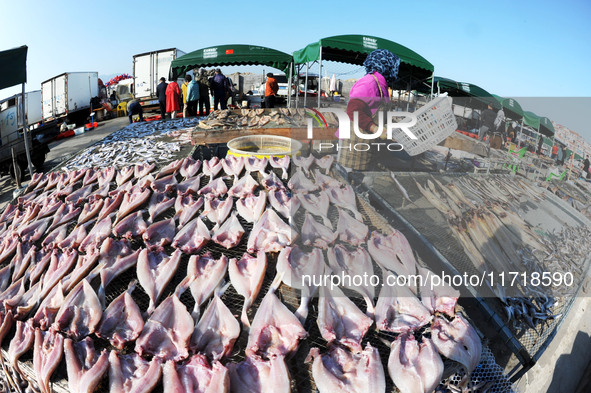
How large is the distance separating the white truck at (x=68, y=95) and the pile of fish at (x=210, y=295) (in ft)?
54.2

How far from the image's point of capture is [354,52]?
36.1 ft

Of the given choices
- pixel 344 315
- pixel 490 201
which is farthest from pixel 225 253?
pixel 490 201

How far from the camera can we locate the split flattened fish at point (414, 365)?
156 centimetres

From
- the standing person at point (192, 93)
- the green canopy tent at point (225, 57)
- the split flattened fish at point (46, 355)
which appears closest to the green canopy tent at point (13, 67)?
the standing person at point (192, 93)

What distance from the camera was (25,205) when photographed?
13.2ft

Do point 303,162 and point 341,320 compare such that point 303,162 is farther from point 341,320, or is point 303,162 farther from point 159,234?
point 341,320

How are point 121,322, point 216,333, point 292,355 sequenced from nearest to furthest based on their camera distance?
point 292,355, point 216,333, point 121,322

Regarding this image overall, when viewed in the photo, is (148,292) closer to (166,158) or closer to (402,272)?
(402,272)

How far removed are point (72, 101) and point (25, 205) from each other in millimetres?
16071

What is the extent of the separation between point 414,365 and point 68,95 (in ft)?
65.7

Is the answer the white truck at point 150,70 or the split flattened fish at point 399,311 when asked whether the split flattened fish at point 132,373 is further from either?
the white truck at point 150,70

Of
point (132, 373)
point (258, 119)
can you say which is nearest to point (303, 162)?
point (132, 373)

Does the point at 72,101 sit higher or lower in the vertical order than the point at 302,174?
higher

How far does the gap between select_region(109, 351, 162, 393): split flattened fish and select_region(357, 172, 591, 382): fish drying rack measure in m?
2.01
